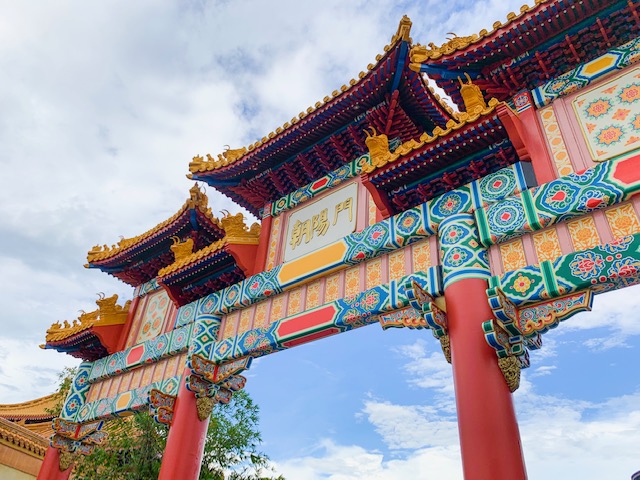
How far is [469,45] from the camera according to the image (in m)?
6.79

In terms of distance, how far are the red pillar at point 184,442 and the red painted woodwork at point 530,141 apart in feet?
21.9

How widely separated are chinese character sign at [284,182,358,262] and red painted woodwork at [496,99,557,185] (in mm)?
2931

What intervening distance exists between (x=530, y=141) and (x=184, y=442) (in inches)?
281

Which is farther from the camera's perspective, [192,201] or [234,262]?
[192,201]

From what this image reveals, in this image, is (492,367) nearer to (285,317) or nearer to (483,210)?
(483,210)

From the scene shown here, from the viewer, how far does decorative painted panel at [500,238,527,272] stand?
5.84 metres

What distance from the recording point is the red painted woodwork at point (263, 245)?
933 centimetres

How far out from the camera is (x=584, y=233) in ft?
18.0

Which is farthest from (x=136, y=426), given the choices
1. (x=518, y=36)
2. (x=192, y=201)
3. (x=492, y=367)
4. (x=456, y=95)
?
(x=518, y=36)

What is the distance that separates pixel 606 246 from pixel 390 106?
4.43 meters

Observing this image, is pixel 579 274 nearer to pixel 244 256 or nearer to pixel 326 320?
pixel 326 320

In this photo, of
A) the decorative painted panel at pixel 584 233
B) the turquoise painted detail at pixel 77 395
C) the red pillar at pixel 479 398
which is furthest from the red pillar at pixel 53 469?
the decorative painted panel at pixel 584 233

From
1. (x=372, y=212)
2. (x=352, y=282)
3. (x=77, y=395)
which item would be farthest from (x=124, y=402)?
(x=372, y=212)

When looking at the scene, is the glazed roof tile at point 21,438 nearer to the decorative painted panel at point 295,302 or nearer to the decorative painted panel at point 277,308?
the decorative painted panel at point 277,308
